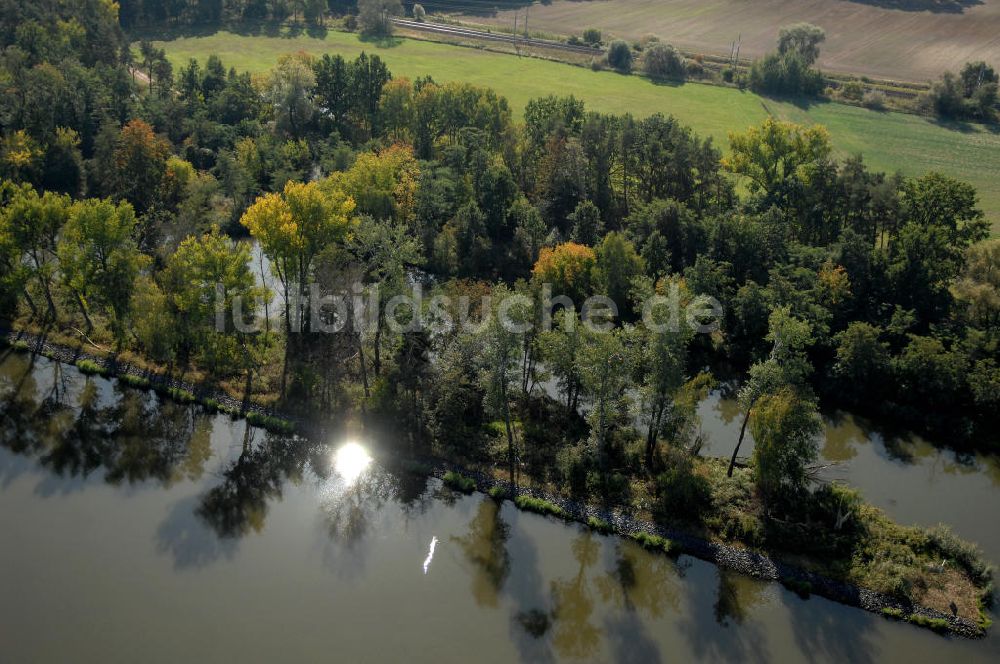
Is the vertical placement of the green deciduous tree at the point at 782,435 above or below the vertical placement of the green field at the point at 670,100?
below

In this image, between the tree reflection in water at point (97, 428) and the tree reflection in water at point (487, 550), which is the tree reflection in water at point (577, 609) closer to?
the tree reflection in water at point (487, 550)

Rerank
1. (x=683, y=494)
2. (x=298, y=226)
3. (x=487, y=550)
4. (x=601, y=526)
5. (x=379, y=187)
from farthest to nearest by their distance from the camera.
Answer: (x=379, y=187) < (x=298, y=226) < (x=683, y=494) < (x=601, y=526) < (x=487, y=550)

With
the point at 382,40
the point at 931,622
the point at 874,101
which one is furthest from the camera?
the point at 382,40

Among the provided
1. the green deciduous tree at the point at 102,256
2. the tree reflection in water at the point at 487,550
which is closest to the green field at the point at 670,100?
the green deciduous tree at the point at 102,256

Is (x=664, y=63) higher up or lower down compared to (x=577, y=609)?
higher up

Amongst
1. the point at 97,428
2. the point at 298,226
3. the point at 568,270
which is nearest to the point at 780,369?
the point at 568,270

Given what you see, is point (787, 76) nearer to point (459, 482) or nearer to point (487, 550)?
point (459, 482)

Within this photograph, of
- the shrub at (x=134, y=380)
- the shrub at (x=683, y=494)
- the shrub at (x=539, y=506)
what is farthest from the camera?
the shrub at (x=134, y=380)

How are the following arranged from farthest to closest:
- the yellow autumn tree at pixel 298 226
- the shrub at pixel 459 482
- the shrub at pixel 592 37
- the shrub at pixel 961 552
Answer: the shrub at pixel 592 37, the yellow autumn tree at pixel 298 226, the shrub at pixel 459 482, the shrub at pixel 961 552
